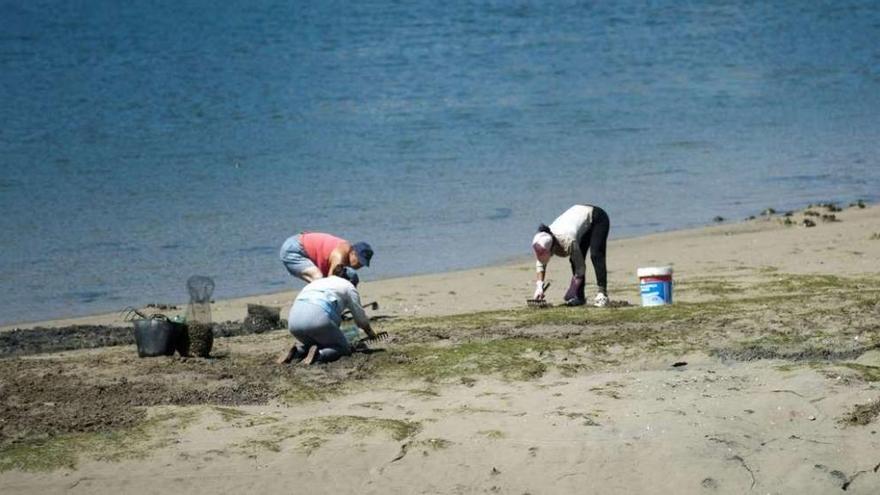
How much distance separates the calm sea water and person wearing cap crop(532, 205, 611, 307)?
4.87 metres

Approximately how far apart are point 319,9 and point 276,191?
111 feet

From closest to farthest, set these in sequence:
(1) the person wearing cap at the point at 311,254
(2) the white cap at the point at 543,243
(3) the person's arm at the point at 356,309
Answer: (3) the person's arm at the point at 356,309, (1) the person wearing cap at the point at 311,254, (2) the white cap at the point at 543,243

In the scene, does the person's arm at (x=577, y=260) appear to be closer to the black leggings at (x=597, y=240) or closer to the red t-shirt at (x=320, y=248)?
the black leggings at (x=597, y=240)

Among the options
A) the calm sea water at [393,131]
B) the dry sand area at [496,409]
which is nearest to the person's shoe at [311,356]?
the dry sand area at [496,409]

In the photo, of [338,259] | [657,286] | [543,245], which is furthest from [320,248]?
[657,286]

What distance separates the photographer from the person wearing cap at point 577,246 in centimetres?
1359

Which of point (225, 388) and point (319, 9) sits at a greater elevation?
point (319, 9)

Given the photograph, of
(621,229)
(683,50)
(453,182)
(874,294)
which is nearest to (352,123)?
(453,182)

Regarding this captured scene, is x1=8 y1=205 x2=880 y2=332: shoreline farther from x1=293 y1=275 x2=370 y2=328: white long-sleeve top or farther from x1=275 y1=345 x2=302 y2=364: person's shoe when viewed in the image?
x1=275 y1=345 x2=302 y2=364: person's shoe

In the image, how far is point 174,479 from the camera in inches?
337

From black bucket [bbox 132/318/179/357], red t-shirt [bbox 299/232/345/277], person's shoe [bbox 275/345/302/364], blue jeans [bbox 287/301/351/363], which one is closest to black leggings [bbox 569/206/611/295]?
red t-shirt [bbox 299/232/345/277]

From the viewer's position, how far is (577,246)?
1375 cm

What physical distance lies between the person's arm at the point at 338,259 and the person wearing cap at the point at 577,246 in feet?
5.70

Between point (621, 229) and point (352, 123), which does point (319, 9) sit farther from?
point (621, 229)
